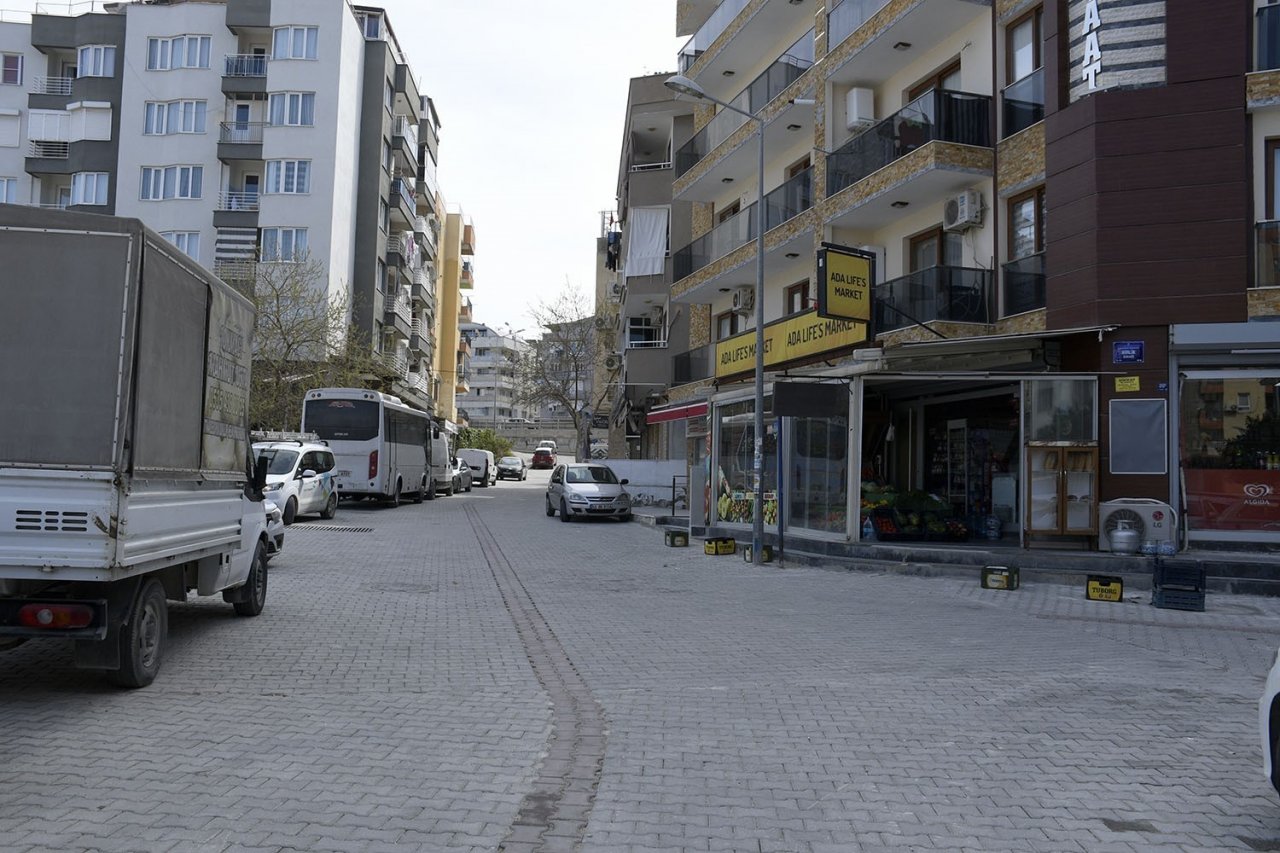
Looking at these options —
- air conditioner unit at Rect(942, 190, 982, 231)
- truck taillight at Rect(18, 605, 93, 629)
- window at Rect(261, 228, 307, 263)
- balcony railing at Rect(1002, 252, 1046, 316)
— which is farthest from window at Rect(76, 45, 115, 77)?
truck taillight at Rect(18, 605, 93, 629)

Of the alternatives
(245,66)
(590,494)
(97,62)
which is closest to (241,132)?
(245,66)

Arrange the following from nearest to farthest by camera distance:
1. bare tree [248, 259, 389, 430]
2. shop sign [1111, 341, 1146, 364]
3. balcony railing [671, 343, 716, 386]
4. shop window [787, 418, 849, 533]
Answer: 1. shop sign [1111, 341, 1146, 364]
2. shop window [787, 418, 849, 533]
3. balcony railing [671, 343, 716, 386]
4. bare tree [248, 259, 389, 430]

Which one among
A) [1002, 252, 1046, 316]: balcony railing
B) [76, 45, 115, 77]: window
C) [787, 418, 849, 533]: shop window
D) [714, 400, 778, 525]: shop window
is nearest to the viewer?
[787, 418, 849, 533]: shop window

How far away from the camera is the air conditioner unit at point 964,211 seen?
1909 centimetres

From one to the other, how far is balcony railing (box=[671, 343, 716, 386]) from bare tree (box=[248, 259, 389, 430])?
12925 millimetres

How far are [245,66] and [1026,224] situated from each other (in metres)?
39.9

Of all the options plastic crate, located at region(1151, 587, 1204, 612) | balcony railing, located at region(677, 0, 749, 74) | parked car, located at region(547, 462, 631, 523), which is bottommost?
plastic crate, located at region(1151, 587, 1204, 612)

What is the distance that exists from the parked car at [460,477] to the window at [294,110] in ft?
55.3

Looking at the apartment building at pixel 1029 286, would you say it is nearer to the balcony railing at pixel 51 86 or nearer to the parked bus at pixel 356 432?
the parked bus at pixel 356 432

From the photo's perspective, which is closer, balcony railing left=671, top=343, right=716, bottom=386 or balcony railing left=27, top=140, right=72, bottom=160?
balcony railing left=671, top=343, right=716, bottom=386

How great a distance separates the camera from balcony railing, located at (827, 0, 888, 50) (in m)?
22.3

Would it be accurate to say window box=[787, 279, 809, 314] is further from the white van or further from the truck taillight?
the white van

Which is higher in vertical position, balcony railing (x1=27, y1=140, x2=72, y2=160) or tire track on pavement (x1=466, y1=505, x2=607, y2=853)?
balcony railing (x1=27, y1=140, x2=72, y2=160)

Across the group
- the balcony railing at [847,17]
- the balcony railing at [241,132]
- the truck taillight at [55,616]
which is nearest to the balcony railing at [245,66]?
the balcony railing at [241,132]
